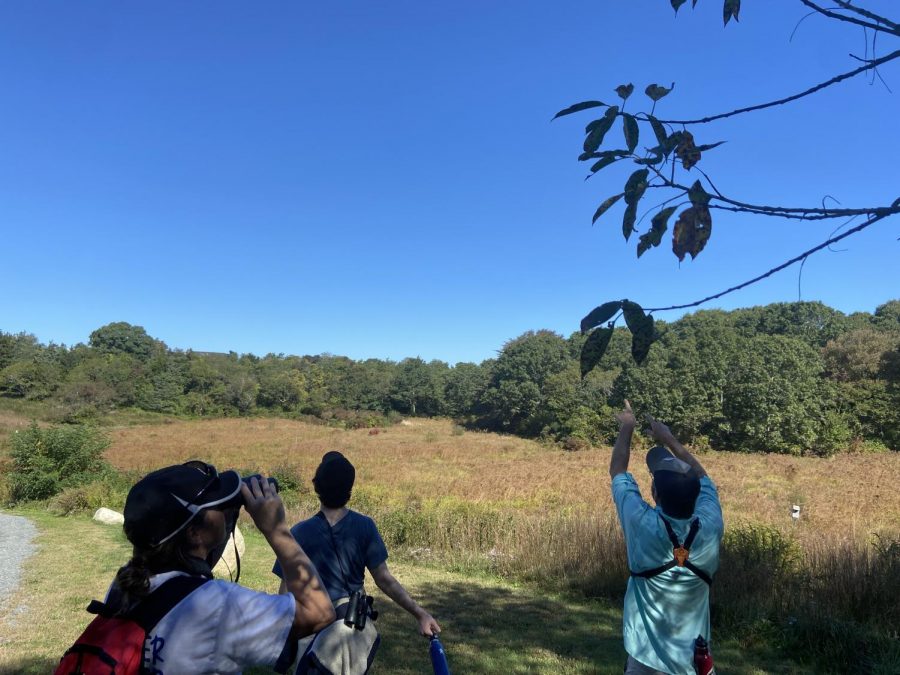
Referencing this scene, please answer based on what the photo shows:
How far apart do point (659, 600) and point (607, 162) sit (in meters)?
1.99

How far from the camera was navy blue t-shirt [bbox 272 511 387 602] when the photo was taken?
248 cm

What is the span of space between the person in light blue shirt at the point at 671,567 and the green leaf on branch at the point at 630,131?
1.58 meters

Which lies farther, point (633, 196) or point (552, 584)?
point (552, 584)

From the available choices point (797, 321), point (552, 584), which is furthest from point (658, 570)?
point (797, 321)

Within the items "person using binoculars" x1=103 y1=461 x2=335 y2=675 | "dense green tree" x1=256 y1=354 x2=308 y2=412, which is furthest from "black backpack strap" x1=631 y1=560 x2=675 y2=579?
"dense green tree" x1=256 y1=354 x2=308 y2=412

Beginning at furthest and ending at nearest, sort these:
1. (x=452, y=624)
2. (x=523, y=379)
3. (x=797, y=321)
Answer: (x=797, y=321), (x=523, y=379), (x=452, y=624)

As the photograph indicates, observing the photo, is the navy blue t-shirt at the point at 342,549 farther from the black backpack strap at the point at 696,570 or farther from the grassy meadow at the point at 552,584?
the grassy meadow at the point at 552,584

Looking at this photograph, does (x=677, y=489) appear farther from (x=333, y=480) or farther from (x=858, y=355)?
(x=858, y=355)

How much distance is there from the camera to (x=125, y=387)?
53781 mm

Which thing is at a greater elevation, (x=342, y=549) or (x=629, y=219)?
(x=629, y=219)

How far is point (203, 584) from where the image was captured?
1.34m

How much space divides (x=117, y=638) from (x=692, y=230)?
1610mm

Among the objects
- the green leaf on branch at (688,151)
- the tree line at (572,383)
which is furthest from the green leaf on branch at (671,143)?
the tree line at (572,383)

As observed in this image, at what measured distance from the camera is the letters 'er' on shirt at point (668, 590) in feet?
7.79
